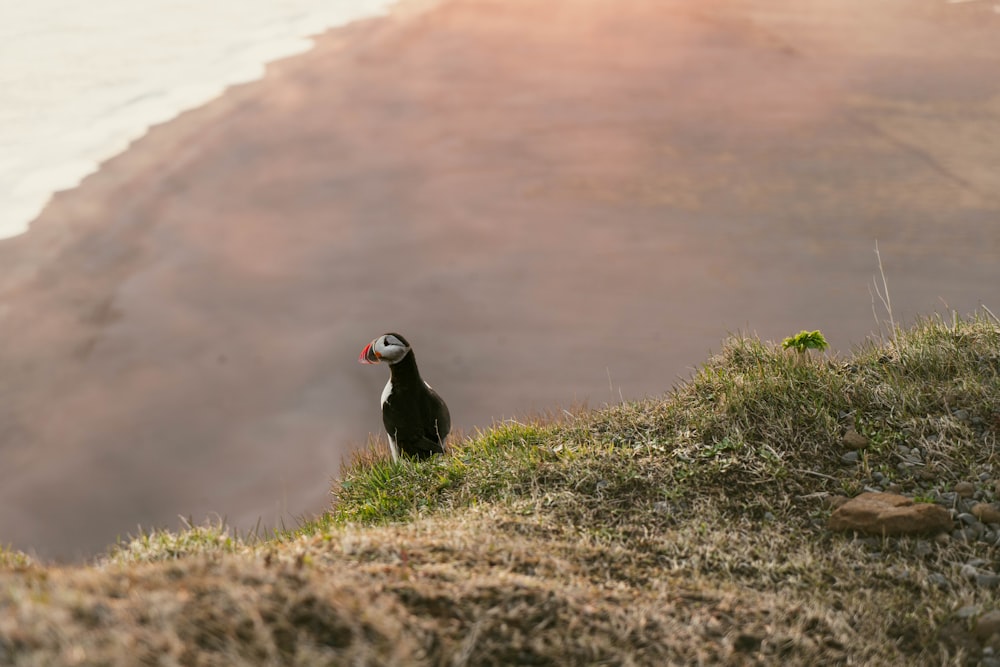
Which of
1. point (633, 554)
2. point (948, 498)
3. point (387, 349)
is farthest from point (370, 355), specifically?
point (948, 498)

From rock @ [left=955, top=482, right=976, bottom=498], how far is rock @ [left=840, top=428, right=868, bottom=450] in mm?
647

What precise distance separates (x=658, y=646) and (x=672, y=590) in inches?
27.6

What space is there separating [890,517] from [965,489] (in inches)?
27.9

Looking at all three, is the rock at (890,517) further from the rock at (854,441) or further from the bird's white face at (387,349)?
the bird's white face at (387,349)

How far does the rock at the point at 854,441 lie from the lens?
574 cm

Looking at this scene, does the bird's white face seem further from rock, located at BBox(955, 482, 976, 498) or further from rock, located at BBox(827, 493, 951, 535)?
rock, located at BBox(955, 482, 976, 498)

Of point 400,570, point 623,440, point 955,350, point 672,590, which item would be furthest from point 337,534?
point 955,350

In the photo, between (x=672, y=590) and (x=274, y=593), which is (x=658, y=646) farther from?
(x=274, y=593)

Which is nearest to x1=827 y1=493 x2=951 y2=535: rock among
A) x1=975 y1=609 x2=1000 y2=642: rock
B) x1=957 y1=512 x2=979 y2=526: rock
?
x1=957 y1=512 x2=979 y2=526: rock

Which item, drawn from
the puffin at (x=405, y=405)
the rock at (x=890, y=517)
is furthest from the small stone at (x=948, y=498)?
the puffin at (x=405, y=405)

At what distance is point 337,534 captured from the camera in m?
4.34

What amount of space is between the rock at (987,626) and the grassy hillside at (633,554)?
0.04 feet

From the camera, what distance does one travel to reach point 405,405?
6.79 meters

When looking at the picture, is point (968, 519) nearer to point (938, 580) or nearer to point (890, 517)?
point (890, 517)
